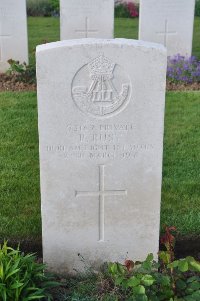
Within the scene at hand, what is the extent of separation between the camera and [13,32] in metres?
8.95

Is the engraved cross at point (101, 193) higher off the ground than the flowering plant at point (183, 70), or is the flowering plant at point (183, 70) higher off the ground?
the flowering plant at point (183, 70)

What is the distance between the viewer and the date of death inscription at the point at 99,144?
3.51 meters

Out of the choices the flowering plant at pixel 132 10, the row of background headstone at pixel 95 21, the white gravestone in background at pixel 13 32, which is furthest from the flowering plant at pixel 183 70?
the flowering plant at pixel 132 10

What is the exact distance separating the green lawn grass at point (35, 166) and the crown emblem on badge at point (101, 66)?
1.60 meters

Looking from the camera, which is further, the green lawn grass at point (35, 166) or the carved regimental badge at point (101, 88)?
the green lawn grass at point (35, 166)

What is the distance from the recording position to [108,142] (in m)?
3.56

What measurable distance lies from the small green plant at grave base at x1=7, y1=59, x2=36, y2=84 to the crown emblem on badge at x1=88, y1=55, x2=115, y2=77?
17.3 feet

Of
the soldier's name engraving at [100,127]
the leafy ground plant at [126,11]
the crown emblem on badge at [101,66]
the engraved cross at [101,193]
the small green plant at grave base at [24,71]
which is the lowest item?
the engraved cross at [101,193]

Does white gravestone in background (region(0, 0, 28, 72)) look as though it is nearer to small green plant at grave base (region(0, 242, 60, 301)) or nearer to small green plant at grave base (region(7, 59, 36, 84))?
small green plant at grave base (region(7, 59, 36, 84))

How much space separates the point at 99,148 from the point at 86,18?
227 inches

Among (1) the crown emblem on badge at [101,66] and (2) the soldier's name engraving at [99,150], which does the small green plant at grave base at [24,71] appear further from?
(1) the crown emblem on badge at [101,66]

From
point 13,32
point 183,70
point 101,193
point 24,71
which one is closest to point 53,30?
point 13,32

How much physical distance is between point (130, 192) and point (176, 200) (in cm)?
130

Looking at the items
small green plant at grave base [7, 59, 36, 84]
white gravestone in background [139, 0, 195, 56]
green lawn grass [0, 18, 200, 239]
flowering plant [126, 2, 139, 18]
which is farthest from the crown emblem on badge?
flowering plant [126, 2, 139, 18]
